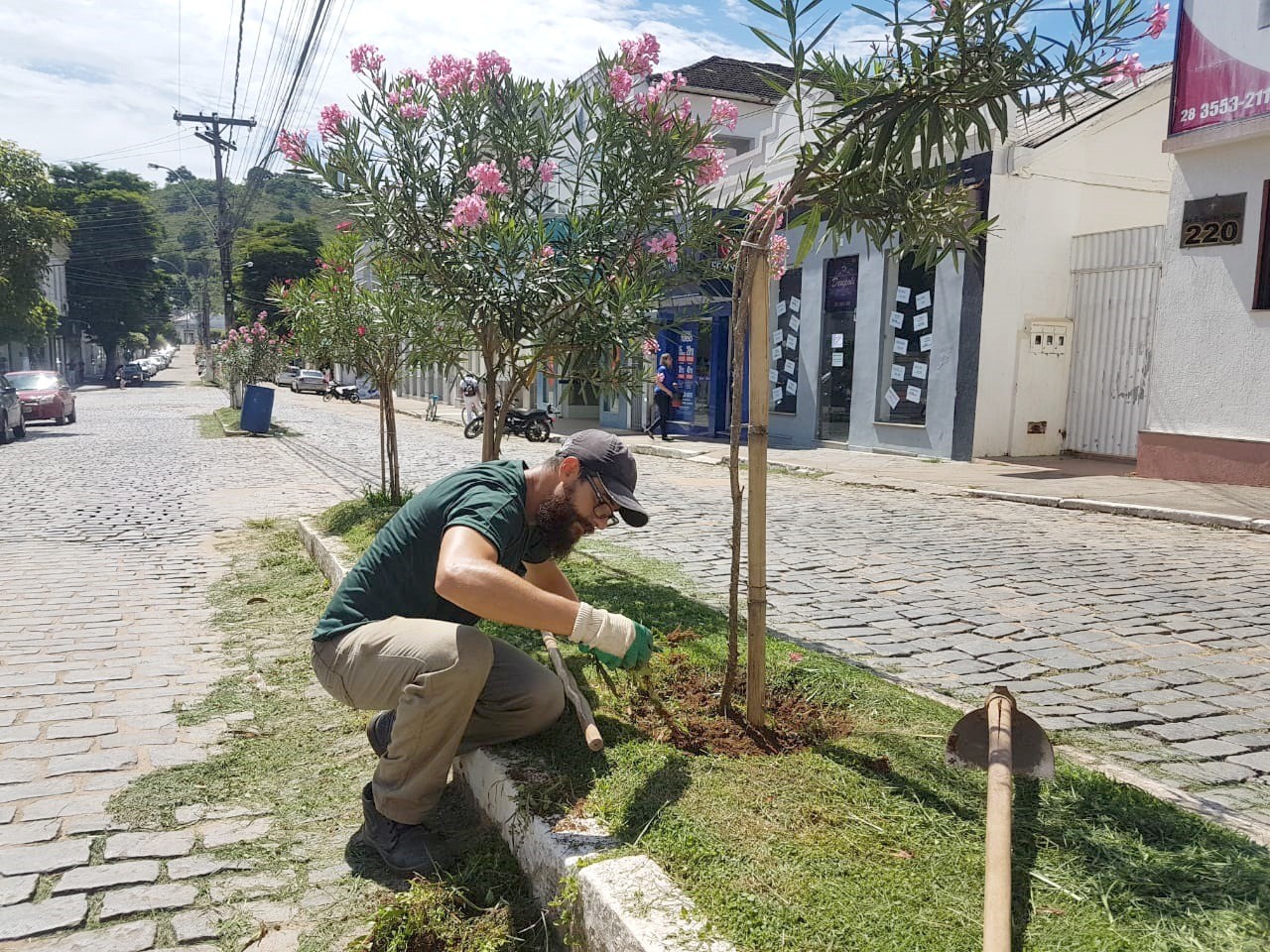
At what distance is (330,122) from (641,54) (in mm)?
2094

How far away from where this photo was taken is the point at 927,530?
9.03m

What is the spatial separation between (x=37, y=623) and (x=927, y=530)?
721 centimetres

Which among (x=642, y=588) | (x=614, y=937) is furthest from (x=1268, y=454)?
(x=614, y=937)

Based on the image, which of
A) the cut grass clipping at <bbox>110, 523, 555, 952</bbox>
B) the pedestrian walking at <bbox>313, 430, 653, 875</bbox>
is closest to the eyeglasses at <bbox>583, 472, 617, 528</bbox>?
the pedestrian walking at <bbox>313, 430, 653, 875</bbox>

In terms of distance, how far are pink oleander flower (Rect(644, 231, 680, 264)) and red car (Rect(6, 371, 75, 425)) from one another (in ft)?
70.8

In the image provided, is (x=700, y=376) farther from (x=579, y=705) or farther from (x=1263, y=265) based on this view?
(x=579, y=705)

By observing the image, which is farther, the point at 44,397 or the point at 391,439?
the point at 44,397

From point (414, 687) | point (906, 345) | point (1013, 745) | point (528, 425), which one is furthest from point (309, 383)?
point (1013, 745)

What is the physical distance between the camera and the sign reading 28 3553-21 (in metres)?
10.4

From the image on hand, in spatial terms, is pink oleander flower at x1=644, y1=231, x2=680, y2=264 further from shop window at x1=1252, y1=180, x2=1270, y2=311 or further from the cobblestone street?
shop window at x1=1252, y1=180, x2=1270, y2=311

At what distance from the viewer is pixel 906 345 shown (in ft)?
52.4

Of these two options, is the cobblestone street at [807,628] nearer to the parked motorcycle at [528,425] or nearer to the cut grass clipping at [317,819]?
the cut grass clipping at [317,819]

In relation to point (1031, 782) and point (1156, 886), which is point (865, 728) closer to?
point (1031, 782)

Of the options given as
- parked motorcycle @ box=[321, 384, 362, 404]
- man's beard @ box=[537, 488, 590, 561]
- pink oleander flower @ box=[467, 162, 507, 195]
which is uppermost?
pink oleander flower @ box=[467, 162, 507, 195]
